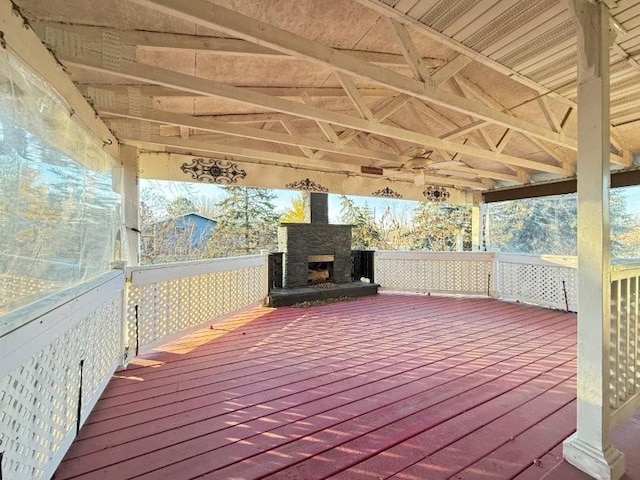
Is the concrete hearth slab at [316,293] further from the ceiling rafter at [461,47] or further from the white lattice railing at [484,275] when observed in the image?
the ceiling rafter at [461,47]

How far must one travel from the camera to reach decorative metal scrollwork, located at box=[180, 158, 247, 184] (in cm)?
502

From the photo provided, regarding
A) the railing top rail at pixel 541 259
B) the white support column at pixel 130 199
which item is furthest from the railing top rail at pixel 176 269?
the railing top rail at pixel 541 259

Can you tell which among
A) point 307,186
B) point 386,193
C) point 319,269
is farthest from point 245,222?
point 386,193

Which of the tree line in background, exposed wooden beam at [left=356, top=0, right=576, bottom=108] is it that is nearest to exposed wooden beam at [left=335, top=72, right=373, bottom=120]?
exposed wooden beam at [left=356, top=0, right=576, bottom=108]

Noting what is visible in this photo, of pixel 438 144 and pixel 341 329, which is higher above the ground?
pixel 438 144

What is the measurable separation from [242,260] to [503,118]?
411 centimetres

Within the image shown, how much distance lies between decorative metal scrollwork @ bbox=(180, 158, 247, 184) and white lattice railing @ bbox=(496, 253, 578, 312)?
5.58 m

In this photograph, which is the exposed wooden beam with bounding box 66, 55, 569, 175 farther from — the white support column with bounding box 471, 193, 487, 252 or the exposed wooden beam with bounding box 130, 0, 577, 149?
the white support column with bounding box 471, 193, 487, 252

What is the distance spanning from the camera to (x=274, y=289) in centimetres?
608

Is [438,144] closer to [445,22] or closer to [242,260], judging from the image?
[445,22]

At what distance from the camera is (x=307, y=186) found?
6129 mm

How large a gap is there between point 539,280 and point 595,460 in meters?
4.88

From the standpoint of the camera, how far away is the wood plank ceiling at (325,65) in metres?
1.86

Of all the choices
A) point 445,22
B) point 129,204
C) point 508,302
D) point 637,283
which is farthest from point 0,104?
point 508,302
